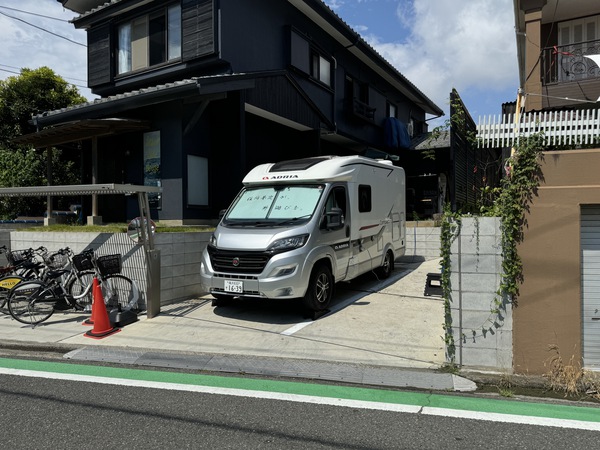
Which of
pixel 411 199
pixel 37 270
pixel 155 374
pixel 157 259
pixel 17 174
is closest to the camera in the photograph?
pixel 155 374

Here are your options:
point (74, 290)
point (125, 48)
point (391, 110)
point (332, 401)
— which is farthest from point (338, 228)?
point (391, 110)

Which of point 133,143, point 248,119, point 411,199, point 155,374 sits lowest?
point 155,374

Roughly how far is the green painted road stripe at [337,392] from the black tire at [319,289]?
2.15m

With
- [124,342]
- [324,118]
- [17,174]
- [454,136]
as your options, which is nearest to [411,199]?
[324,118]

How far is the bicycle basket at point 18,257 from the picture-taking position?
7859mm

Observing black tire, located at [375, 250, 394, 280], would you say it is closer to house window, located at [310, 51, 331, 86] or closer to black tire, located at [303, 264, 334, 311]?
black tire, located at [303, 264, 334, 311]

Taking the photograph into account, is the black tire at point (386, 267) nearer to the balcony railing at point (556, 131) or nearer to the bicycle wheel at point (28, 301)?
the balcony railing at point (556, 131)

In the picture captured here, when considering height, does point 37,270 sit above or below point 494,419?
above

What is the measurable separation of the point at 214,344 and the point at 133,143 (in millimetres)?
7024

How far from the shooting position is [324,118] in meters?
13.5

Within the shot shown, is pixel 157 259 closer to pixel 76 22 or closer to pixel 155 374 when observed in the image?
pixel 155 374

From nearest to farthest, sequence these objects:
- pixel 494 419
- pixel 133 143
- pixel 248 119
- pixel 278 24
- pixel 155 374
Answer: pixel 494 419 → pixel 155 374 → pixel 133 143 → pixel 248 119 → pixel 278 24

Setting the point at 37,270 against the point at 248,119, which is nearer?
the point at 37,270

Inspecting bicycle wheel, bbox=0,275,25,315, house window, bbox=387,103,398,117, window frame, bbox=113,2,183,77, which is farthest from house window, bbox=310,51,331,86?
bicycle wheel, bbox=0,275,25,315
